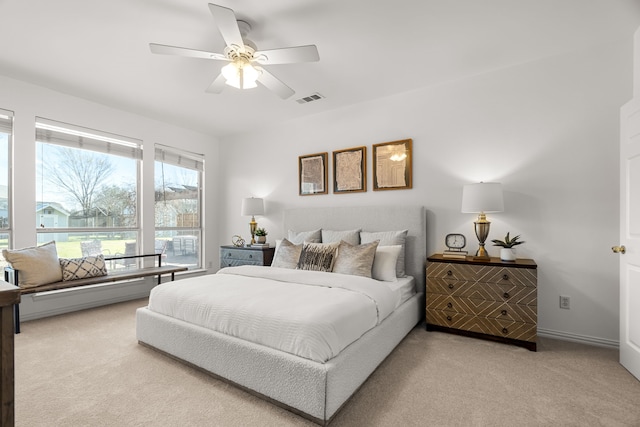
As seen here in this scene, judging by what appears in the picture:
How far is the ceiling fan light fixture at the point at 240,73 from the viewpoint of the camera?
242 centimetres

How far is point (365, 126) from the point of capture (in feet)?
13.0

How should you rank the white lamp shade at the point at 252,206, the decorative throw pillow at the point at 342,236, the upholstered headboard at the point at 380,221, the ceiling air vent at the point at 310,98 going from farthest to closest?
the white lamp shade at the point at 252,206, the ceiling air vent at the point at 310,98, the decorative throw pillow at the point at 342,236, the upholstered headboard at the point at 380,221

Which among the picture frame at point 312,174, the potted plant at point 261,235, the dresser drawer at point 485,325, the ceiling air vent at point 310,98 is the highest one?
the ceiling air vent at point 310,98

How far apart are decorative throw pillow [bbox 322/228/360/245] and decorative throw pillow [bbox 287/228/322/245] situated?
0.08 meters

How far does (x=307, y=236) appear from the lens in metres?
3.91

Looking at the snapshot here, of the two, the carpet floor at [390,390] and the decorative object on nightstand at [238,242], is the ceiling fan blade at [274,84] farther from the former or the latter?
the decorative object on nightstand at [238,242]

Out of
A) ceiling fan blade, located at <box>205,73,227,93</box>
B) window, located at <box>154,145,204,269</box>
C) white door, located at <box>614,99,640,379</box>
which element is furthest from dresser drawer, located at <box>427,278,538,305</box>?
window, located at <box>154,145,204,269</box>

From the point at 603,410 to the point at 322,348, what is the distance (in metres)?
1.71

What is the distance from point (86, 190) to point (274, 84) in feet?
10.2

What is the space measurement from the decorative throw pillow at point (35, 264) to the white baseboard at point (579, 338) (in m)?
5.08

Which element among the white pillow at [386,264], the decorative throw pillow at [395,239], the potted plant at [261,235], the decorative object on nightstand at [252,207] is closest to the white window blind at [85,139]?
the decorative object on nightstand at [252,207]

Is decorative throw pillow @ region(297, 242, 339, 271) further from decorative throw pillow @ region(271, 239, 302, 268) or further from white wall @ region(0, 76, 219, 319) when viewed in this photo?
white wall @ region(0, 76, 219, 319)

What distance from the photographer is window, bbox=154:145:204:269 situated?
15.6 feet

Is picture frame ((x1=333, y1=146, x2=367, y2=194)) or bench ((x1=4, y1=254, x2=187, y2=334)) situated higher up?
picture frame ((x1=333, y1=146, x2=367, y2=194))
